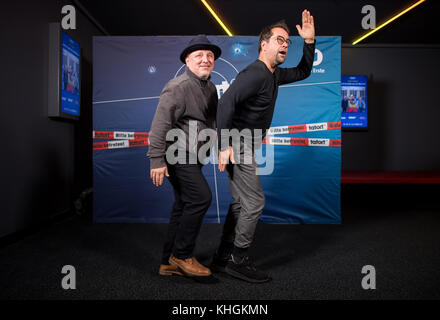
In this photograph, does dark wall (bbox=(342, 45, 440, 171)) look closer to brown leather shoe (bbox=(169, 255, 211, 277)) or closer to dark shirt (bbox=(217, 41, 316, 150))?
dark shirt (bbox=(217, 41, 316, 150))

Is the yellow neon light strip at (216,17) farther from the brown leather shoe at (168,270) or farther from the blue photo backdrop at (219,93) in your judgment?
the brown leather shoe at (168,270)

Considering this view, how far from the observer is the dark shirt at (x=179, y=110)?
5.22ft

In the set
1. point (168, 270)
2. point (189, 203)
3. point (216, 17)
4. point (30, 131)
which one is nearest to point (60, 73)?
point (30, 131)

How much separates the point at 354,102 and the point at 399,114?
83 centimetres

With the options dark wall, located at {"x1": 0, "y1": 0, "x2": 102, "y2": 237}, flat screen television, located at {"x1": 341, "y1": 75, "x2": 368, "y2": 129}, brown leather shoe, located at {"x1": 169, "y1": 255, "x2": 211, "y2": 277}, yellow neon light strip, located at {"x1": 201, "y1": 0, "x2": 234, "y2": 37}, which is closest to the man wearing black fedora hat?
brown leather shoe, located at {"x1": 169, "y1": 255, "x2": 211, "y2": 277}

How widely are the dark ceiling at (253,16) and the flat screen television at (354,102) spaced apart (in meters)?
0.63

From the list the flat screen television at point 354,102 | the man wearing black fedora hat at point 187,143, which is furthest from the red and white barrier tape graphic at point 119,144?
the flat screen television at point 354,102

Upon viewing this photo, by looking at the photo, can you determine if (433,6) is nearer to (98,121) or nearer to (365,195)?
(365,195)

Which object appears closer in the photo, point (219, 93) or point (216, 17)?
point (219, 93)

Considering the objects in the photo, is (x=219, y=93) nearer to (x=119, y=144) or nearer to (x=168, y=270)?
(x=119, y=144)

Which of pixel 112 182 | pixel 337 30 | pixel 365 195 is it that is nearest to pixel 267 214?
pixel 112 182

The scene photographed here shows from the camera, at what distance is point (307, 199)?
9.97 ft

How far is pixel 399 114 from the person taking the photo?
4684 mm

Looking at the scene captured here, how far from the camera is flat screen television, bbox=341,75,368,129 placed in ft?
14.7
